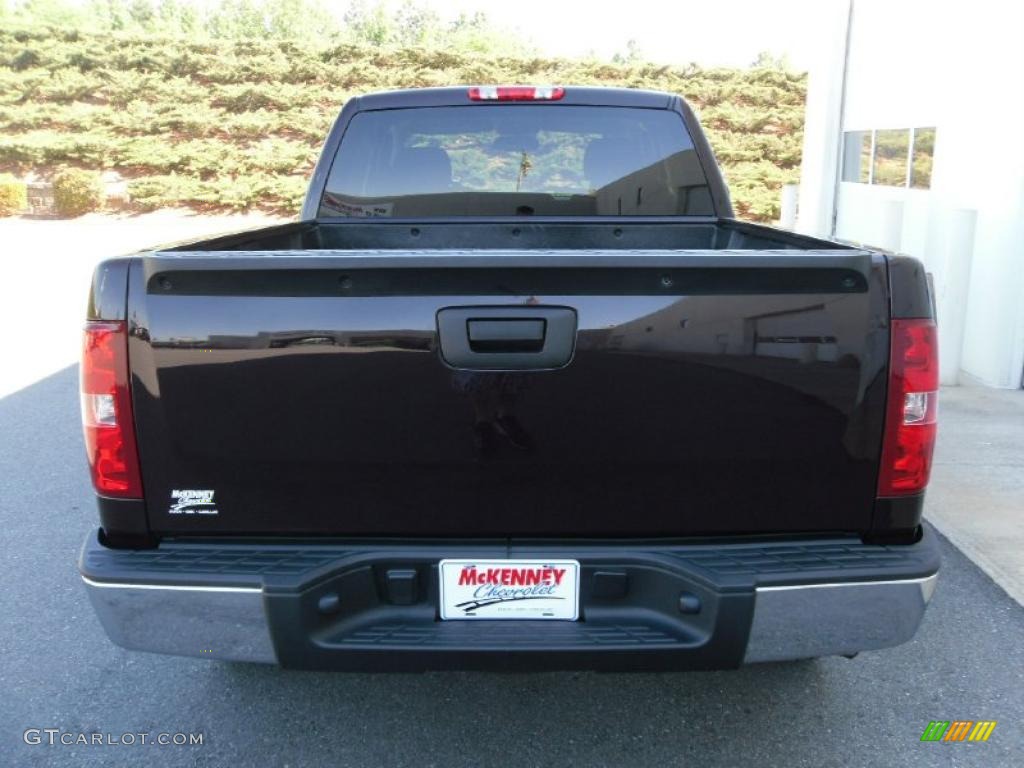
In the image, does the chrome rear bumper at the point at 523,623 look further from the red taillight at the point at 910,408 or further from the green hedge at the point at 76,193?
the green hedge at the point at 76,193

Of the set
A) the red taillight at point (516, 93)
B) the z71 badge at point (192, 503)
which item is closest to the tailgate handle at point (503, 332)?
the z71 badge at point (192, 503)

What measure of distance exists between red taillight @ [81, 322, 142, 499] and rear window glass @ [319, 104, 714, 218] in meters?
1.79

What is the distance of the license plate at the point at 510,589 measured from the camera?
80.4 inches

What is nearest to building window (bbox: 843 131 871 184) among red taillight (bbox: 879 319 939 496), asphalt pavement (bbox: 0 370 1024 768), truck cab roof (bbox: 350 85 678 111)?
truck cab roof (bbox: 350 85 678 111)

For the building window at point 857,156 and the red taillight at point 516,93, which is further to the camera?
the building window at point 857,156

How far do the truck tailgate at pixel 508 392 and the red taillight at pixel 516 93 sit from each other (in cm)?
192

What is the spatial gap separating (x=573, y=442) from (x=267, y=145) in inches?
1083

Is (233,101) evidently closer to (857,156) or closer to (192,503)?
(857,156)

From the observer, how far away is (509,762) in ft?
→ 8.15

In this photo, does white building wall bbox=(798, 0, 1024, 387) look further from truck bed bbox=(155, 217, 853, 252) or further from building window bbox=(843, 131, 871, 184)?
truck bed bbox=(155, 217, 853, 252)

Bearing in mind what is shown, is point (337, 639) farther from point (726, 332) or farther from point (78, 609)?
point (78, 609)

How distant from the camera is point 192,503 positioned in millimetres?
2072

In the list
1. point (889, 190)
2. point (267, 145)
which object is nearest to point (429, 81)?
point (267, 145)

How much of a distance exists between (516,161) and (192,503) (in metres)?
2.30
